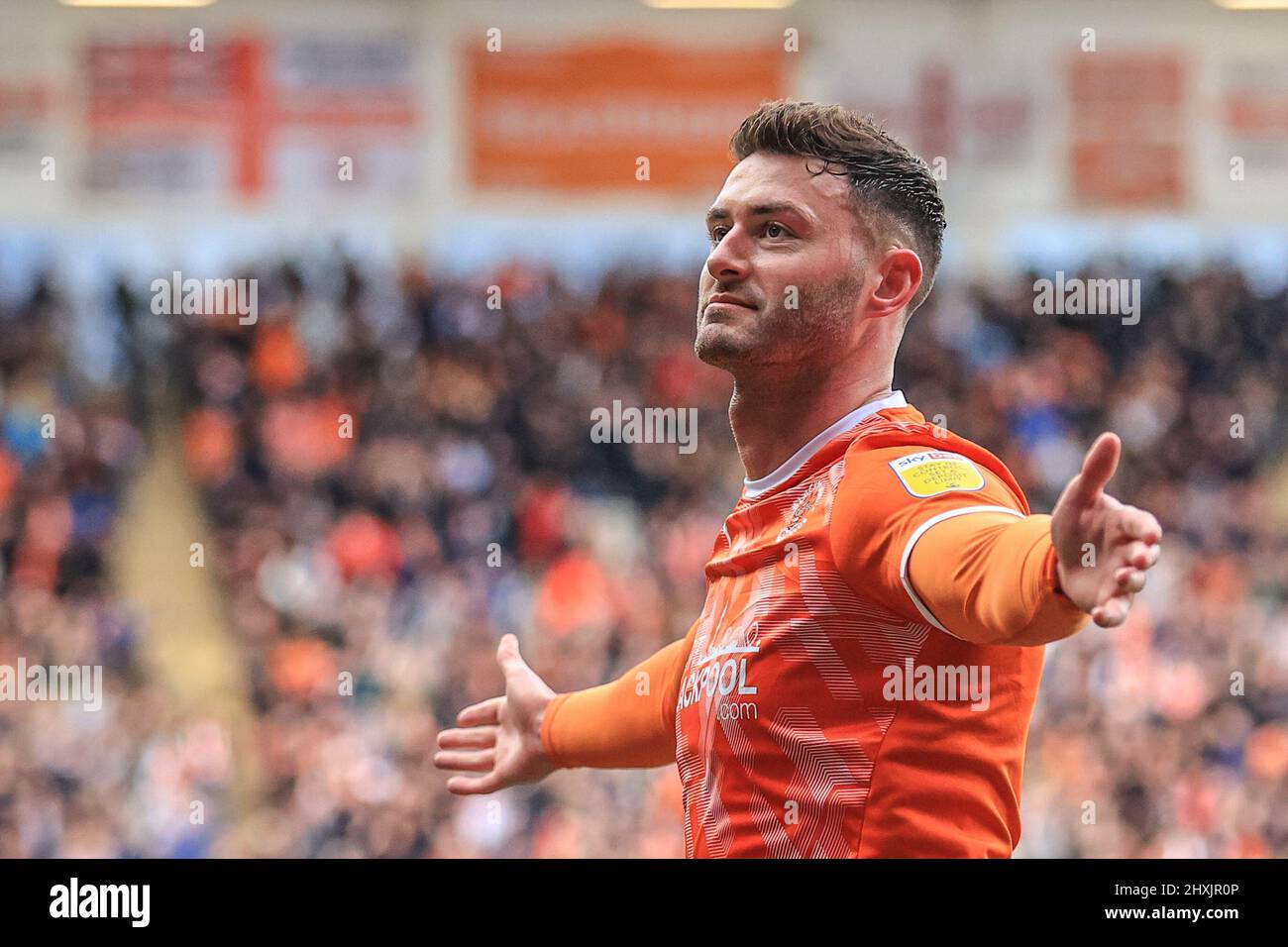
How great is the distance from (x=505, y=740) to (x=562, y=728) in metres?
0.19

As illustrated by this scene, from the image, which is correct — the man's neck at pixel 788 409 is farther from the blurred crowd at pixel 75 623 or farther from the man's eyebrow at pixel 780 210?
the blurred crowd at pixel 75 623

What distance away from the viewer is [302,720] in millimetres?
10398

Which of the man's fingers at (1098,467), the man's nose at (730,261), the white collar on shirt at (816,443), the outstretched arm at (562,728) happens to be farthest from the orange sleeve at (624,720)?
the man's fingers at (1098,467)

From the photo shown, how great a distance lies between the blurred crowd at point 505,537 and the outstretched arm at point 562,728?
5.64 metres

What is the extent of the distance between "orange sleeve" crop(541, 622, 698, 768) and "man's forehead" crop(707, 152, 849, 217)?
856 millimetres

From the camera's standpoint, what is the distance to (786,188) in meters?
3.09

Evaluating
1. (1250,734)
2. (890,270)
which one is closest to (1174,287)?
(1250,734)

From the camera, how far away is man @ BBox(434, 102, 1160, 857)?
2.38 metres

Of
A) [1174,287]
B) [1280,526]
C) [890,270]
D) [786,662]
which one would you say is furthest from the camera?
[1174,287]

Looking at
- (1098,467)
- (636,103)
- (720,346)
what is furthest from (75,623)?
(1098,467)

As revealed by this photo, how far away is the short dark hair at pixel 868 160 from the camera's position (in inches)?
122

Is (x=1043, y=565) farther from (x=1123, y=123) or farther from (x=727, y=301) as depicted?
(x=1123, y=123)

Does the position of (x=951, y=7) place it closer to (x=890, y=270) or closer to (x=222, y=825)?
(x=222, y=825)
